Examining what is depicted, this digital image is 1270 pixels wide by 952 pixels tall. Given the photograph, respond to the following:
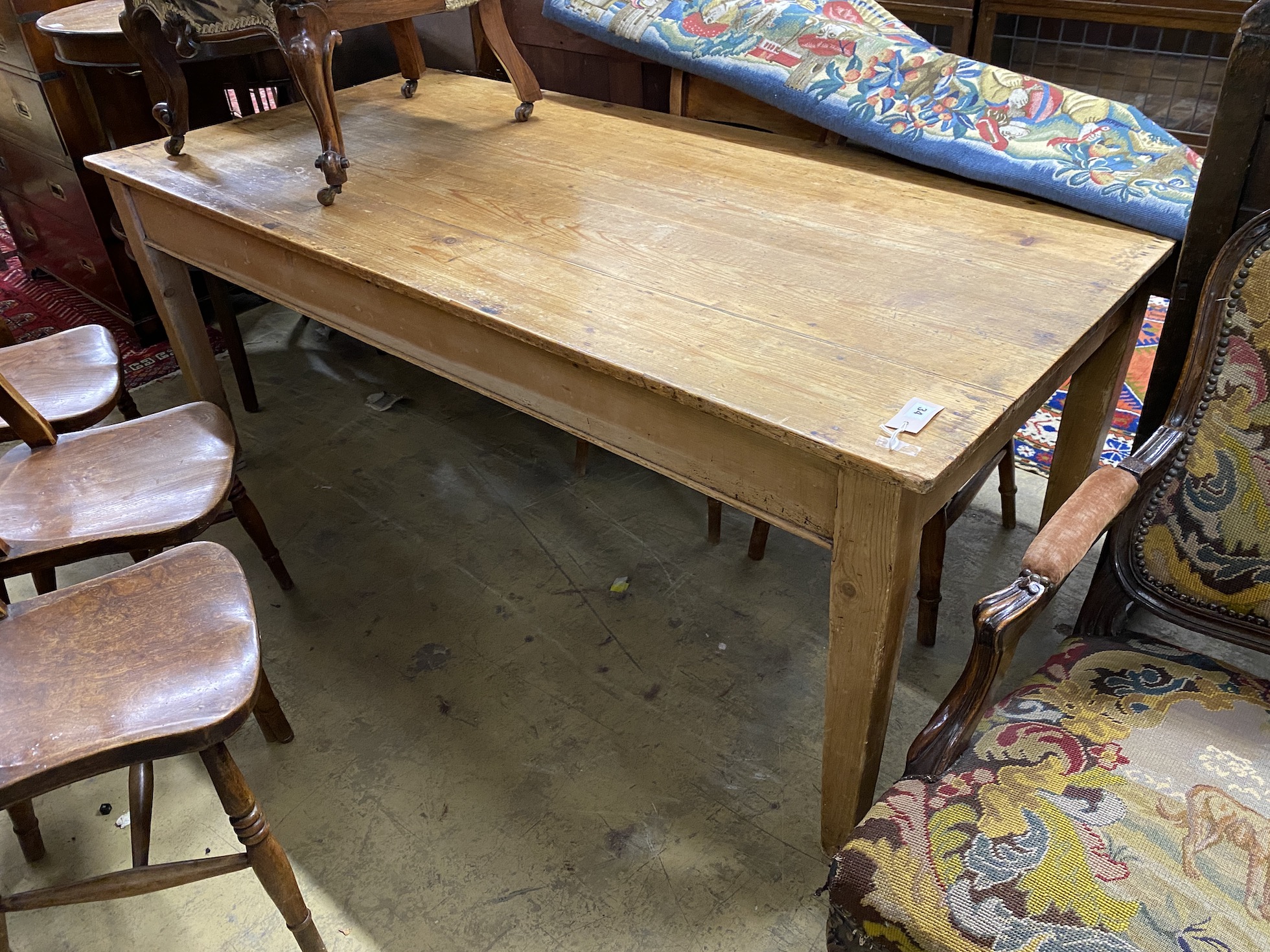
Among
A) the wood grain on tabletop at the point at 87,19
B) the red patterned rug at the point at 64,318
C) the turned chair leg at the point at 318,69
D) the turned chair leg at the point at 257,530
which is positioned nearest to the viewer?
the turned chair leg at the point at 318,69

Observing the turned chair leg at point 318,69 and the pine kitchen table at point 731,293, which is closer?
the pine kitchen table at point 731,293

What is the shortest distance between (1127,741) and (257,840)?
1.03 metres

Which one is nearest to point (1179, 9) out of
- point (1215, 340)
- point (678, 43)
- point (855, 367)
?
point (678, 43)

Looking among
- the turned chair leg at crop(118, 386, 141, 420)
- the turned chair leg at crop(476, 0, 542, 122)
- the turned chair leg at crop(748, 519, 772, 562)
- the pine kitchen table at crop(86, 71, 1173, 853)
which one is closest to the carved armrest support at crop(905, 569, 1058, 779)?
the pine kitchen table at crop(86, 71, 1173, 853)

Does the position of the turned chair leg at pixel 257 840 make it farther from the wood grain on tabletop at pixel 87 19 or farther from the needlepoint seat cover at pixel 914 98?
the wood grain on tabletop at pixel 87 19

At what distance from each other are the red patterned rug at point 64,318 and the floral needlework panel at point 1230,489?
2671 millimetres

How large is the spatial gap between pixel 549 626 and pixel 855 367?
98 cm

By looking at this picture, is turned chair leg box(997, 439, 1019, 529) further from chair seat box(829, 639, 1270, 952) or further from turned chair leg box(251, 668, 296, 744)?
turned chair leg box(251, 668, 296, 744)

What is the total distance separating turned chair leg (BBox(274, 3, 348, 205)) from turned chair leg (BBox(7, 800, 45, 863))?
109 centimetres

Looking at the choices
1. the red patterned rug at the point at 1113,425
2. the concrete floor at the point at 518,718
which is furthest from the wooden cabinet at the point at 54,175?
the red patterned rug at the point at 1113,425

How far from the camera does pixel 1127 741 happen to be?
40.3 inches

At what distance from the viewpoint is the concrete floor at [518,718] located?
55.4 inches

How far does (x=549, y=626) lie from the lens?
1.90 meters

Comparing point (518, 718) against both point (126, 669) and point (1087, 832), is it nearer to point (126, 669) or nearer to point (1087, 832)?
point (126, 669)
